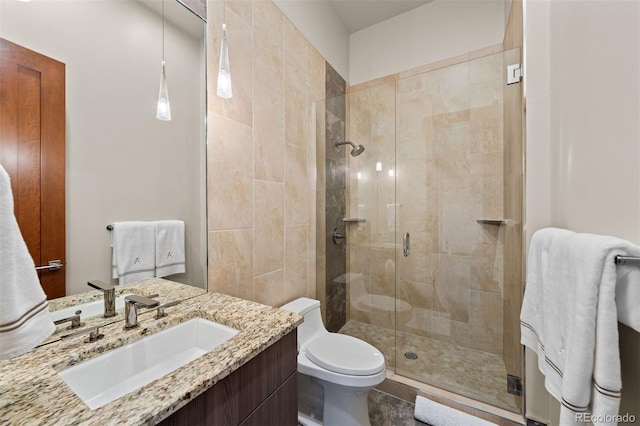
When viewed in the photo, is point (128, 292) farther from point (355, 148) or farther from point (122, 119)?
point (355, 148)

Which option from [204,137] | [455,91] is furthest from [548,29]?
[204,137]

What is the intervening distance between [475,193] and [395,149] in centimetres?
66

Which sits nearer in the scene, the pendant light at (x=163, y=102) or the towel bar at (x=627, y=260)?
the towel bar at (x=627, y=260)

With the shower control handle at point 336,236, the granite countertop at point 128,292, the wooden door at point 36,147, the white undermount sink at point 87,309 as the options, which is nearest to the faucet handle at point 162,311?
the granite countertop at point 128,292

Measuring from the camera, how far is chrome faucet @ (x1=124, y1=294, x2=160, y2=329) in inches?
32.7

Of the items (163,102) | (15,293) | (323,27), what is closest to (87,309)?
(15,293)

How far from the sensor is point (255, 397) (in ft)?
2.49

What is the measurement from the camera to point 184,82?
1.09 m

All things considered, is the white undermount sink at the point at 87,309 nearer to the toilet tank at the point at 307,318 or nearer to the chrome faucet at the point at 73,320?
the chrome faucet at the point at 73,320

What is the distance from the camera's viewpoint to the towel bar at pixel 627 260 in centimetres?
54

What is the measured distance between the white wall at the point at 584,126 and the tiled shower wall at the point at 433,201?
2.08 feet

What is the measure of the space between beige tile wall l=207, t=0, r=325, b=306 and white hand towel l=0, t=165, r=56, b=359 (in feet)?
2.24

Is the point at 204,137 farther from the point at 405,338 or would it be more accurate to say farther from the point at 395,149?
the point at 405,338

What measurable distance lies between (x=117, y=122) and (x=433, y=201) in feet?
6.27
